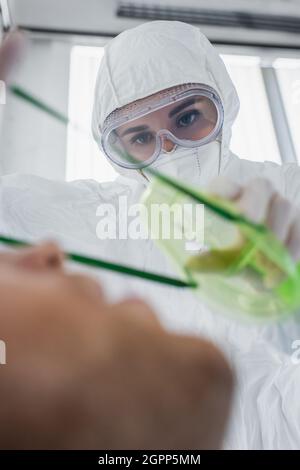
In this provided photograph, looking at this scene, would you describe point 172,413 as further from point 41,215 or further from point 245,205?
point 41,215

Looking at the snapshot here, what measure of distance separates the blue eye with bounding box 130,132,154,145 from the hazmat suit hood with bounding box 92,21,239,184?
0.27 feet

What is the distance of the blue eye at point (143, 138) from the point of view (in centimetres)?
110

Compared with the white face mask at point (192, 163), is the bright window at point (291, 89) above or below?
above

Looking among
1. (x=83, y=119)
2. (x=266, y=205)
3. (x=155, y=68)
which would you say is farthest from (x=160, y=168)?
(x=83, y=119)

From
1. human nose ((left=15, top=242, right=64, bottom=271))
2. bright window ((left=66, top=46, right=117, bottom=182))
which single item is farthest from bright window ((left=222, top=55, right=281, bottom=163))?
human nose ((left=15, top=242, right=64, bottom=271))

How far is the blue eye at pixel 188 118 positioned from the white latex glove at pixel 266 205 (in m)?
0.61

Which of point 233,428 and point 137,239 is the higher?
point 137,239

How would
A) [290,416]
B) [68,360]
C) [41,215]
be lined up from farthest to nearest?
[41,215] → [290,416] → [68,360]

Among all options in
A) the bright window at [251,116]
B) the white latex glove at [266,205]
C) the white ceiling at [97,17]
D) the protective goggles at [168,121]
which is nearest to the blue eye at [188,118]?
the protective goggles at [168,121]

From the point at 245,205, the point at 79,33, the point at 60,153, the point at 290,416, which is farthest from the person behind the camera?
the point at 79,33

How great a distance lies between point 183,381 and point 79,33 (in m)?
2.01

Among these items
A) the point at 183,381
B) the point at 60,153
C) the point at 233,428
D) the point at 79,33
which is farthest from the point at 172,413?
the point at 79,33

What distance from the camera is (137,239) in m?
1.10

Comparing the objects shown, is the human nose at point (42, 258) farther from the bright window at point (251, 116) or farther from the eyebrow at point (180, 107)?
the bright window at point (251, 116)
